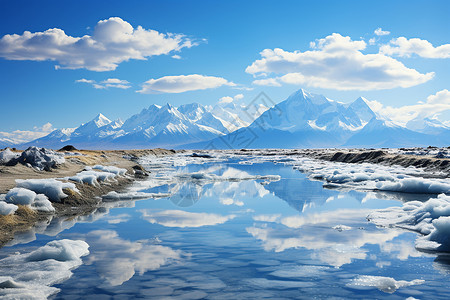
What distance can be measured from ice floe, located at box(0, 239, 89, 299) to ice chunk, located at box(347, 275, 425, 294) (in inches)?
250

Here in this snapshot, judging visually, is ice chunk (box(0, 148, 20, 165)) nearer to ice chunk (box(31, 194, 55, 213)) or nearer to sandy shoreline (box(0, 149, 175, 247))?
sandy shoreline (box(0, 149, 175, 247))

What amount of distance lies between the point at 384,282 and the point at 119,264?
631 cm

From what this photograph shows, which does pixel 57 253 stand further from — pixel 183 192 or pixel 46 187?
pixel 183 192

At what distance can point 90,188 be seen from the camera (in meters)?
19.8

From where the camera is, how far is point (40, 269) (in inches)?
330

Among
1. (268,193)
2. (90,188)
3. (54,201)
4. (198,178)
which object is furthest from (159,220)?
(198,178)

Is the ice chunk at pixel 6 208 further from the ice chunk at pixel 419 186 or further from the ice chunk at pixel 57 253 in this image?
the ice chunk at pixel 419 186

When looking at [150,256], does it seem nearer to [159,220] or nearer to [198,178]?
[159,220]

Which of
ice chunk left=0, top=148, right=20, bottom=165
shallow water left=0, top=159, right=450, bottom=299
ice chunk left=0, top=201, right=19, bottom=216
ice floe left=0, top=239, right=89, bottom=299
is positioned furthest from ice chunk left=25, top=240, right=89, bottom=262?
ice chunk left=0, top=148, right=20, bottom=165

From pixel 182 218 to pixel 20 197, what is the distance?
635 centimetres

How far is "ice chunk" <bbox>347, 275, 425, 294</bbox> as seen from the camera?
7.55m

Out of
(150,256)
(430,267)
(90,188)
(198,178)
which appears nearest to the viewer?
(430,267)

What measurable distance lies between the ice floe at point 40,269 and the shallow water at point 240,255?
331 millimetres

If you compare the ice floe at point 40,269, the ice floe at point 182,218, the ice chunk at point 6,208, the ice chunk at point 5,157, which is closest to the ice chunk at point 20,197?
the ice chunk at point 6,208
